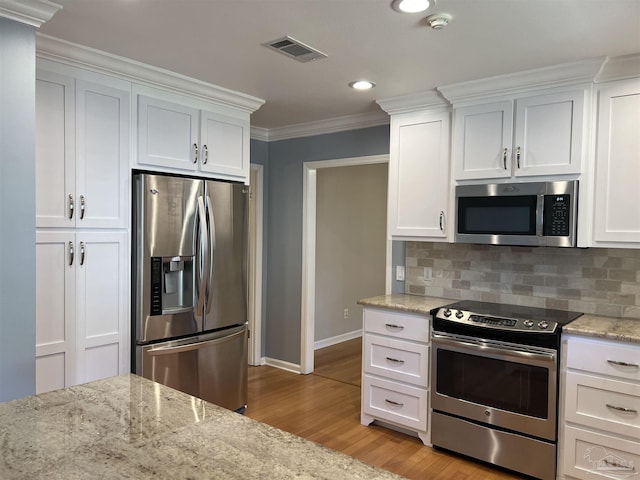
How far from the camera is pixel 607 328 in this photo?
2.54 m

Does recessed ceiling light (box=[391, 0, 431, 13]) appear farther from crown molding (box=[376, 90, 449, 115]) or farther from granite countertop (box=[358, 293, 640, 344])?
granite countertop (box=[358, 293, 640, 344])

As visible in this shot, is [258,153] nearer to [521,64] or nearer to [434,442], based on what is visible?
[521,64]

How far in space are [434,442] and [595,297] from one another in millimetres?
1355

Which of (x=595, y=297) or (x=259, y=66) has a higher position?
(x=259, y=66)

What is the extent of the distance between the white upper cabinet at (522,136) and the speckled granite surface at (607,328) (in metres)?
0.86

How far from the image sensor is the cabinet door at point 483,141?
296cm

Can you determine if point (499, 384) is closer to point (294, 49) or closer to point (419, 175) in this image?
point (419, 175)

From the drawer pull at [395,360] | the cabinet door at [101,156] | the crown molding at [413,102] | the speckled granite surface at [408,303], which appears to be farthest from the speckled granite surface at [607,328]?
the cabinet door at [101,156]

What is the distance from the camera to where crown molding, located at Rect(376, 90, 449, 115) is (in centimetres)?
327

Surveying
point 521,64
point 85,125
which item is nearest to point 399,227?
point 521,64

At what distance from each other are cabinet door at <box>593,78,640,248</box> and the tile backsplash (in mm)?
288

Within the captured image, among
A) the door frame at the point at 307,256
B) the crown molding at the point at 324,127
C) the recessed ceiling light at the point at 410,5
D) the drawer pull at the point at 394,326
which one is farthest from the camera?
the door frame at the point at 307,256

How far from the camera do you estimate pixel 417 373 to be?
3.13 metres

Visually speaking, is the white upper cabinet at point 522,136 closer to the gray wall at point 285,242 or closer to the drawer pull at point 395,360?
the drawer pull at point 395,360
